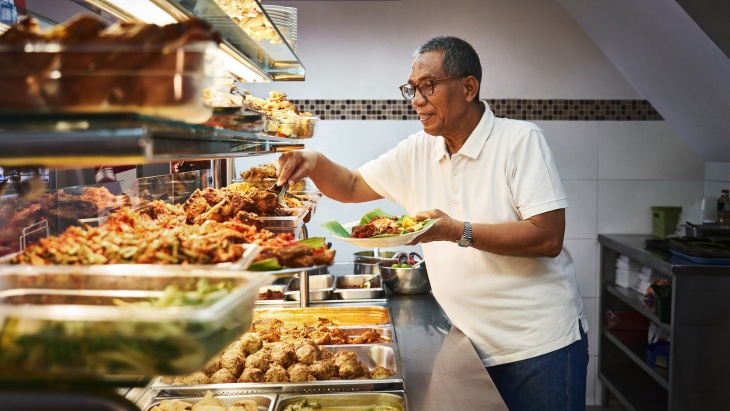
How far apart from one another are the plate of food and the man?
307mm

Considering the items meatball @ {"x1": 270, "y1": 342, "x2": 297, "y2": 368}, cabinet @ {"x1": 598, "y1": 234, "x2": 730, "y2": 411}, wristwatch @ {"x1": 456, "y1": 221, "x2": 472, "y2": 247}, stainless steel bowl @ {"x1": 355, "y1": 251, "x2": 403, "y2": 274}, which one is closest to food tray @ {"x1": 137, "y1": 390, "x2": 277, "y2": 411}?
meatball @ {"x1": 270, "y1": 342, "x2": 297, "y2": 368}

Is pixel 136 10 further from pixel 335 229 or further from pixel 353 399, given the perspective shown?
pixel 353 399

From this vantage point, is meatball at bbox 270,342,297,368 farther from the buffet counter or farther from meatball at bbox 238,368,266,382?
the buffet counter

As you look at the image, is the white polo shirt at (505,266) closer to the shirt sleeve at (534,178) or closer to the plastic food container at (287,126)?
the shirt sleeve at (534,178)

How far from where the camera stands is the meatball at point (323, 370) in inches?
99.3

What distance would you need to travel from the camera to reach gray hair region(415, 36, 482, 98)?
124 inches

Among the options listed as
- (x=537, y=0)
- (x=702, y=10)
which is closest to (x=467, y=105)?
(x=702, y=10)

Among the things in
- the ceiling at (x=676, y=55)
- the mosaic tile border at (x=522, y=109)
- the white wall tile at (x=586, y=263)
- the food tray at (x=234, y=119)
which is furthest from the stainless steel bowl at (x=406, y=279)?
the food tray at (x=234, y=119)

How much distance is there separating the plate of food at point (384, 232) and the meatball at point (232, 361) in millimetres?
578

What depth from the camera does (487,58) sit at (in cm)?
566

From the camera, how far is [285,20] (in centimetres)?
322

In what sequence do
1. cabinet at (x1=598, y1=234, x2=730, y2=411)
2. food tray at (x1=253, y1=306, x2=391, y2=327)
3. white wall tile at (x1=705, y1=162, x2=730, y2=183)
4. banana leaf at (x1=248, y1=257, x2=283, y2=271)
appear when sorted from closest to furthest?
banana leaf at (x1=248, y1=257, x2=283, y2=271) → food tray at (x1=253, y1=306, x2=391, y2=327) → cabinet at (x1=598, y1=234, x2=730, y2=411) → white wall tile at (x1=705, y1=162, x2=730, y2=183)

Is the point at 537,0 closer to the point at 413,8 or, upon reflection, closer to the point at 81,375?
the point at 413,8

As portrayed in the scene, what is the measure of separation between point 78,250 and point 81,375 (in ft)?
1.05
